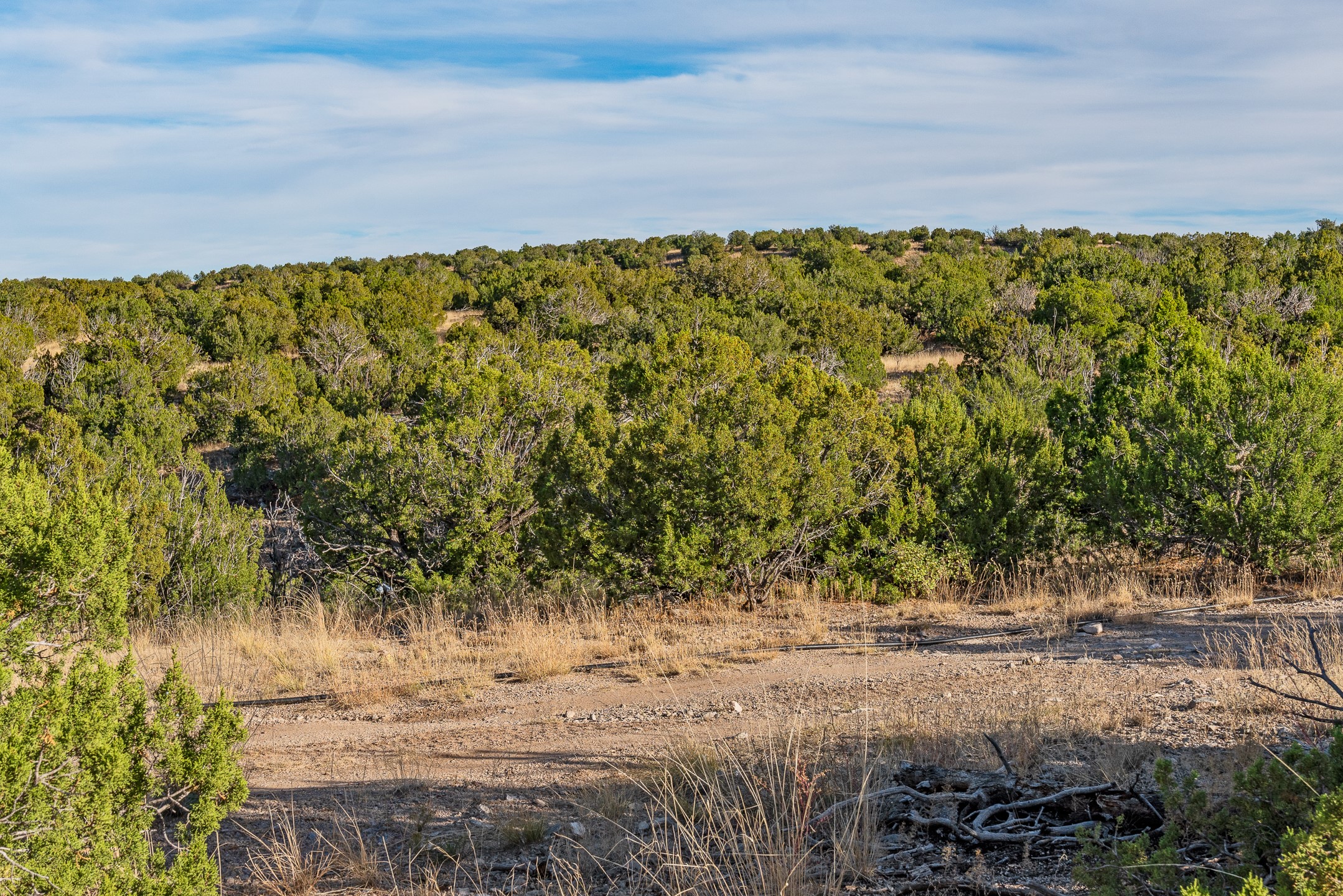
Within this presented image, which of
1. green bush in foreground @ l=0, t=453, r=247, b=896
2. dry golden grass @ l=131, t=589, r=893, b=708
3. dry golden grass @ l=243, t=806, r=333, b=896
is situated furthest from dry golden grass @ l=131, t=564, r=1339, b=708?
green bush in foreground @ l=0, t=453, r=247, b=896

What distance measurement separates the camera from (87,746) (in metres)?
3.49

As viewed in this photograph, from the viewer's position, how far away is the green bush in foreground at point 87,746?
3.29 meters

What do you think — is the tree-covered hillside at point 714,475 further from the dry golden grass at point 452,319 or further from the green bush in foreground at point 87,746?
the dry golden grass at point 452,319

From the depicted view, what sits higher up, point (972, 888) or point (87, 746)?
point (87, 746)

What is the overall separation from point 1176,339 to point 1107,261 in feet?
90.6

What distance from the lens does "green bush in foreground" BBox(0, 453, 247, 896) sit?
329cm

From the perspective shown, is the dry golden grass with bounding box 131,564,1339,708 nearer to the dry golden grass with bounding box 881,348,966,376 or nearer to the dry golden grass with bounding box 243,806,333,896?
the dry golden grass with bounding box 243,806,333,896

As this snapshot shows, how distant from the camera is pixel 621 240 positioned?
66.1 metres

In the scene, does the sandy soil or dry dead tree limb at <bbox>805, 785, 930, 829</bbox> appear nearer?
dry dead tree limb at <bbox>805, 785, 930, 829</bbox>

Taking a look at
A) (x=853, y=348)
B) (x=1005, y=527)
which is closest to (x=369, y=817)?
(x=1005, y=527)

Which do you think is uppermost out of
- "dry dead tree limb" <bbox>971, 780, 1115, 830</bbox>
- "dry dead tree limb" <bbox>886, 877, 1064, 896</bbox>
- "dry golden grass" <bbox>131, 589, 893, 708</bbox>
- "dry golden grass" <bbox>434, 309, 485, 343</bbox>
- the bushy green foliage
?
"dry golden grass" <bbox>434, 309, 485, 343</bbox>

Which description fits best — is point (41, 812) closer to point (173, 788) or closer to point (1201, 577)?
point (173, 788)

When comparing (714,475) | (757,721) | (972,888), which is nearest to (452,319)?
(714,475)

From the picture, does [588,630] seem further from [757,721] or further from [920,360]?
[920,360]
